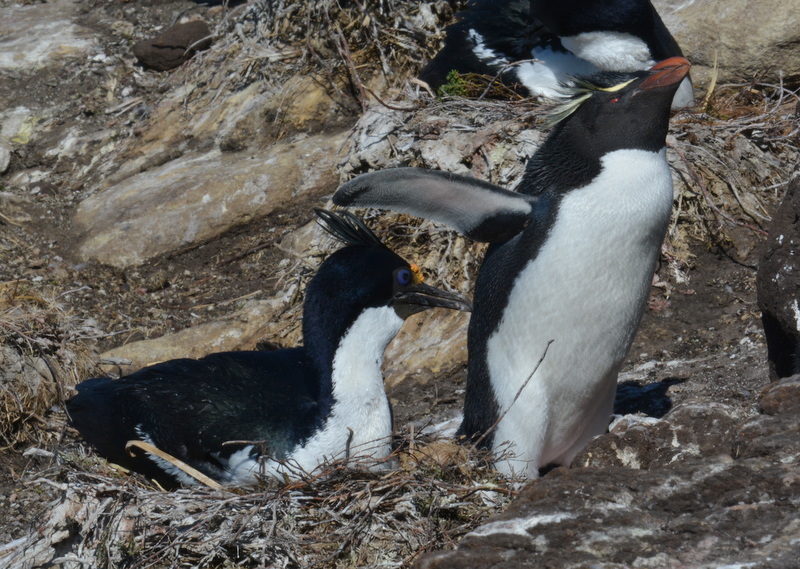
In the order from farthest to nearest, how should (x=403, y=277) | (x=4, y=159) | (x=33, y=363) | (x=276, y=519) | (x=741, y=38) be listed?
(x=4, y=159) → (x=741, y=38) → (x=33, y=363) → (x=403, y=277) → (x=276, y=519)

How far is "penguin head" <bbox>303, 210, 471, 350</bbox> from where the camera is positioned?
12.8 ft

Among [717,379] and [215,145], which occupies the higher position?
[717,379]

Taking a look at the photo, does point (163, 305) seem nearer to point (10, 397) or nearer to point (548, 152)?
point (10, 397)

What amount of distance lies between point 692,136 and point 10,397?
418 cm

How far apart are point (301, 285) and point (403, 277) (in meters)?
2.34

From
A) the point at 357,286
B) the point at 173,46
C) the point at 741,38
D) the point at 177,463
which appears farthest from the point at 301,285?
the point at 173,46

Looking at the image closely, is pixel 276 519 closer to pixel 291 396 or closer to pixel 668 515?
pixel 291 396

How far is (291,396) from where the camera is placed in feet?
12.7

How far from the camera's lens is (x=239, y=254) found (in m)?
7.02

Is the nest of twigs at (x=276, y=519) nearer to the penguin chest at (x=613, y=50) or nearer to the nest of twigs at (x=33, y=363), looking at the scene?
the nest of twigs at (x=33, y=363)

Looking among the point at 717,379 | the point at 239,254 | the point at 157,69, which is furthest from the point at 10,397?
the point at 157,69

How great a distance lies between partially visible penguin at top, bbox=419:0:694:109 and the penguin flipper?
164cm

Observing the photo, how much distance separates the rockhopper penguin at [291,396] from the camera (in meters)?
3.67

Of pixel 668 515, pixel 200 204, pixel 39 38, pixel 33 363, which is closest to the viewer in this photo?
pixel 668 515
